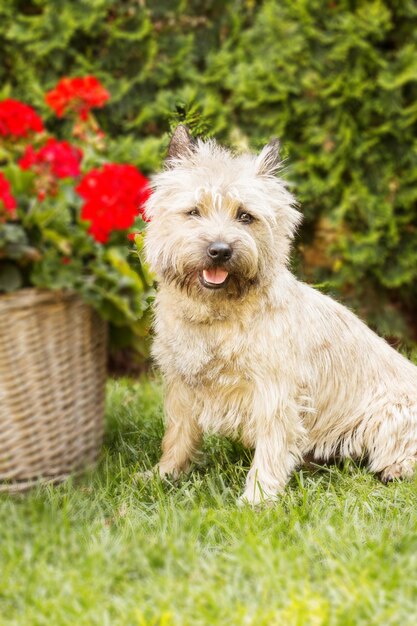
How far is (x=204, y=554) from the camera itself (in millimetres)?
2576

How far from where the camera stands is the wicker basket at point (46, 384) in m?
2.61

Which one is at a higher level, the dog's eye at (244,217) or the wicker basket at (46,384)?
the dog's eye at (244,217)

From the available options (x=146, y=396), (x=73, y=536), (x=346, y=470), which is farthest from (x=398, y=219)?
(x=73, y=536)

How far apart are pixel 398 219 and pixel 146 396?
2.55 m

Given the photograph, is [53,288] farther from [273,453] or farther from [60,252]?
[273,453]

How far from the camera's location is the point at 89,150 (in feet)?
9.82

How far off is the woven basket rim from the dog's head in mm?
572

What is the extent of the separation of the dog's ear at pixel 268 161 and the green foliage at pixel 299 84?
2589 mm

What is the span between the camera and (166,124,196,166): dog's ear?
10.5 ft

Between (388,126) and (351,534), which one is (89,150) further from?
(388,126)

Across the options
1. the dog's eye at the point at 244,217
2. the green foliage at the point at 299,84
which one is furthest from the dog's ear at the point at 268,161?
the green foliage at the point at 299,84

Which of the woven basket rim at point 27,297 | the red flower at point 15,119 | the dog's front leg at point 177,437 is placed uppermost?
the red flower at point 15,119

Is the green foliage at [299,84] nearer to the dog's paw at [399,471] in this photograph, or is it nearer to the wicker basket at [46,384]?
the dog's paw at [399,471]

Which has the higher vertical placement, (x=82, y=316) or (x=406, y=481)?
(x=82, y=316)
